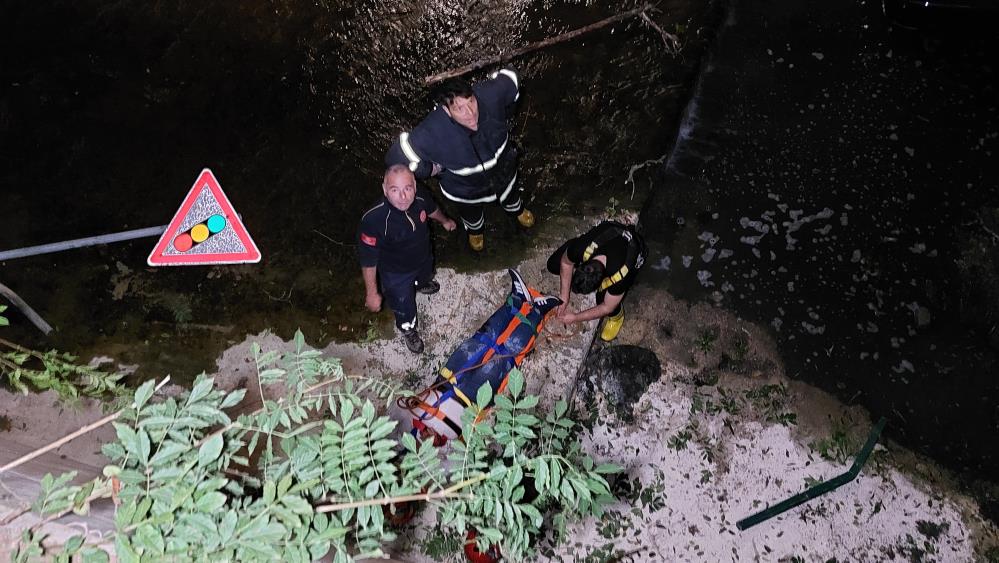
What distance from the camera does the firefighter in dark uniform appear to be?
321 centimetres

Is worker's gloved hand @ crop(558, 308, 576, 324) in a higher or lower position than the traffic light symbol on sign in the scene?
lower

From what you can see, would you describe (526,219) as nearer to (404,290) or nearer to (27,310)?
(404,290)

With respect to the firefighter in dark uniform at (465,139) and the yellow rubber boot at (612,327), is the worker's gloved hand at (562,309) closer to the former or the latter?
the yellow rubber boot at (612,327)

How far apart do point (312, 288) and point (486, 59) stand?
2416mm

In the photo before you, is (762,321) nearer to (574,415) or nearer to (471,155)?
(574,415)

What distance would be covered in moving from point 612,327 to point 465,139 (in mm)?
1724

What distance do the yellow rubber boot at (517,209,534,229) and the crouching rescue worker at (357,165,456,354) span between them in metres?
0.63

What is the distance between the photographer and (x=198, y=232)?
3.48m

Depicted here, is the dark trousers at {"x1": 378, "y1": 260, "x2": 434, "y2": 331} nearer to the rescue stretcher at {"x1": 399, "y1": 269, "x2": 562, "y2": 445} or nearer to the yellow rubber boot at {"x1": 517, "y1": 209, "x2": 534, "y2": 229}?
the rescue stretcher at {"x1": 399, "y1": 269, "x2": 562, "y2": 445}

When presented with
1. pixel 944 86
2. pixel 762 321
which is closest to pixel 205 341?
pixel 762 321

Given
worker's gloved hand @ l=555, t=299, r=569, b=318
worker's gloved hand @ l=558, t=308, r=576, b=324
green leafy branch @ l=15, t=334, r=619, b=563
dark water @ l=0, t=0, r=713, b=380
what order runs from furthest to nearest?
dark water @ l=0, t=0, r=713, b=380
worker's gloved hand @ l=555, t=299, r=569, b=318
worker's gloved hand @ l=558, t=308, r=576, b=324
green leafy branch @ l=15, t=334, r=619, b=563

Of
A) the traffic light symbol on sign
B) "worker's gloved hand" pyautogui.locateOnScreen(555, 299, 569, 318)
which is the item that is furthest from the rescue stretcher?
the traffic light symbol on sign

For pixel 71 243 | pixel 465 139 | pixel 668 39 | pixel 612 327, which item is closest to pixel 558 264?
pixel 612 327

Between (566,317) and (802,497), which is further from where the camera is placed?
(566,317)
